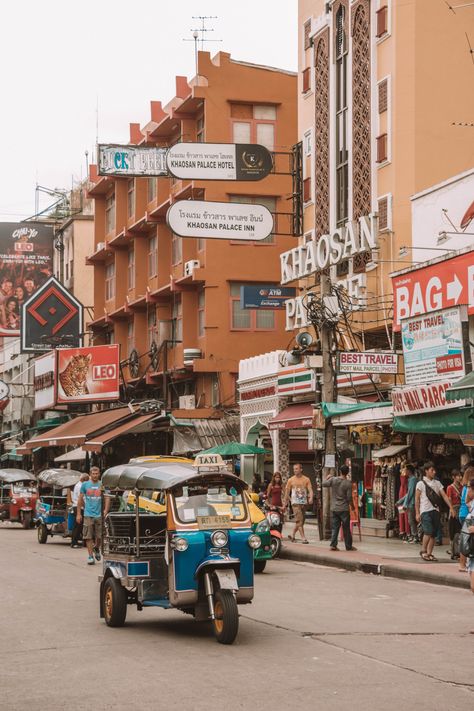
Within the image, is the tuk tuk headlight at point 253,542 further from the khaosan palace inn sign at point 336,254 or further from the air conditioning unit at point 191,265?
the air conditioning unit at point 191,265

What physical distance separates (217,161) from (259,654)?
52.5 feet

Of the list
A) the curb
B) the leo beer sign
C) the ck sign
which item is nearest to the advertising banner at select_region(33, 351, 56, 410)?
the leo beer sign

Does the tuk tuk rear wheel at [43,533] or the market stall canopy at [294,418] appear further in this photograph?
the market stall canopy at [294,418]

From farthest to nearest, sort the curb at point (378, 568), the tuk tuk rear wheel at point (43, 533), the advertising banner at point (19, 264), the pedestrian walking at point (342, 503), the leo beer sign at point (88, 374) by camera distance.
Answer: the advertising banner at point (19, 264) → the leo beer sign at point (88, 374) → the tuk tuk rear wheel at point (43, 533) → the pedestrian walking at point (342, 503) → the curb at point (378, 568)

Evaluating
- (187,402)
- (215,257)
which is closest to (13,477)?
(187,402)

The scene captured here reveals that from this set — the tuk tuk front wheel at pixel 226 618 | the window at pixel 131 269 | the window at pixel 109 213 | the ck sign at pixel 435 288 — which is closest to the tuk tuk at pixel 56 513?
the ck sign at pixel 435 288

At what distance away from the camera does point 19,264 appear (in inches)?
2689

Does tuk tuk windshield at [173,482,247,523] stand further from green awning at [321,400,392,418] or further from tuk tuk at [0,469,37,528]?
tuk tuk at [0,469,37,528]

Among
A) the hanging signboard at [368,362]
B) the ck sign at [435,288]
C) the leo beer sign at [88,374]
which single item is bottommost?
the hanging signboard at [368,362]

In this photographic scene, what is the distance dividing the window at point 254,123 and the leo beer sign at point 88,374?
39.4ft

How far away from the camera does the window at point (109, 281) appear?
5875 cm

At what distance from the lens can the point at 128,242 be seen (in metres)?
55.8

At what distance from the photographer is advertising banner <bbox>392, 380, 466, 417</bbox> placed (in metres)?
23.4

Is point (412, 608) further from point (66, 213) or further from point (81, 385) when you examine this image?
point (66, 213)
